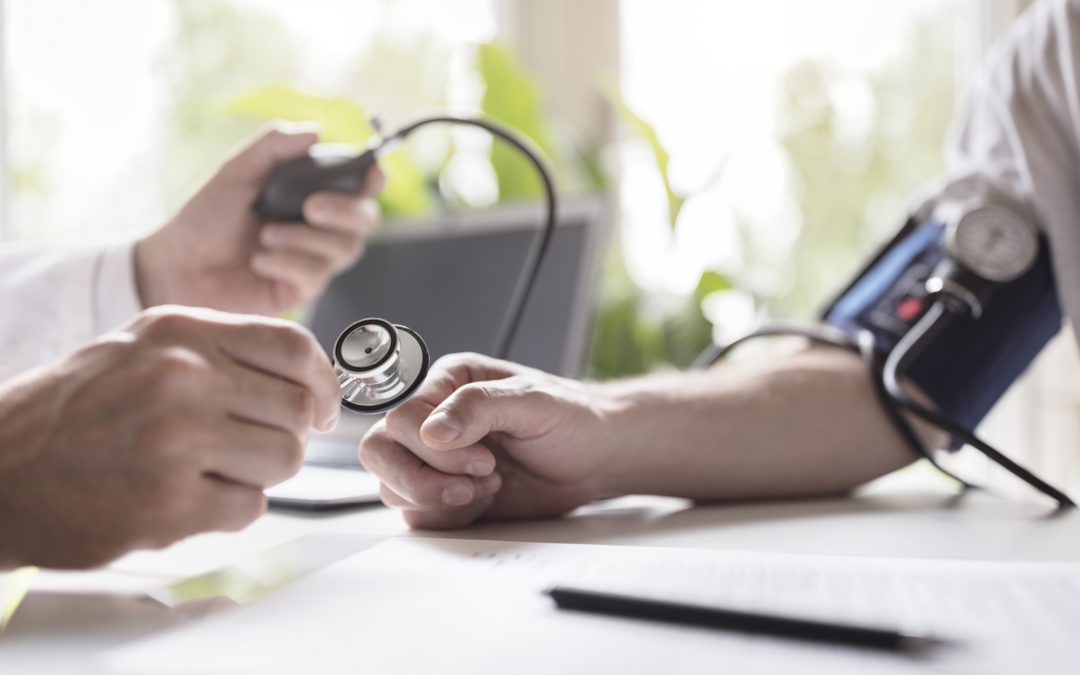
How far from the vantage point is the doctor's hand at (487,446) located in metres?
0.45

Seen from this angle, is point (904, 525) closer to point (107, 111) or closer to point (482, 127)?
point (482, 127)

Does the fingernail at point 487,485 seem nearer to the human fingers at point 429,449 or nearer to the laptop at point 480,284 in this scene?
the human fingers at point 429,449

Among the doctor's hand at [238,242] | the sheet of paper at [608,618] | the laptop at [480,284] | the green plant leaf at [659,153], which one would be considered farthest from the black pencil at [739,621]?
the green plant leaf at [659,153]

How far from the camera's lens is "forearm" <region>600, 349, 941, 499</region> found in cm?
58

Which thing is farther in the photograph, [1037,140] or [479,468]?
[1037,140]

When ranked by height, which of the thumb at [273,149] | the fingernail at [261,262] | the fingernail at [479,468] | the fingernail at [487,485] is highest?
the thumb at [273,149]

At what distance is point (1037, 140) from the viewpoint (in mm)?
694

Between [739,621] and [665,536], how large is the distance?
20 centimetres

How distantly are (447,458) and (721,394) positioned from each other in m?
0.24

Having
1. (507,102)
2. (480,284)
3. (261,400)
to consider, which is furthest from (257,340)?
(507,102)

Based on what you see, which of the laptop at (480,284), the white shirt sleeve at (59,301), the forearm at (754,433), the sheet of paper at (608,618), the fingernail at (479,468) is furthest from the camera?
the laptop at (480,284)

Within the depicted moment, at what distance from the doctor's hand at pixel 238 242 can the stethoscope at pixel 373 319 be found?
17mm

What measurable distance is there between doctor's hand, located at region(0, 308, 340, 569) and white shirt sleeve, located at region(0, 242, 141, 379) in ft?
1.24

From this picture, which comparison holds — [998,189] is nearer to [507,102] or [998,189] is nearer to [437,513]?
[437,513]
